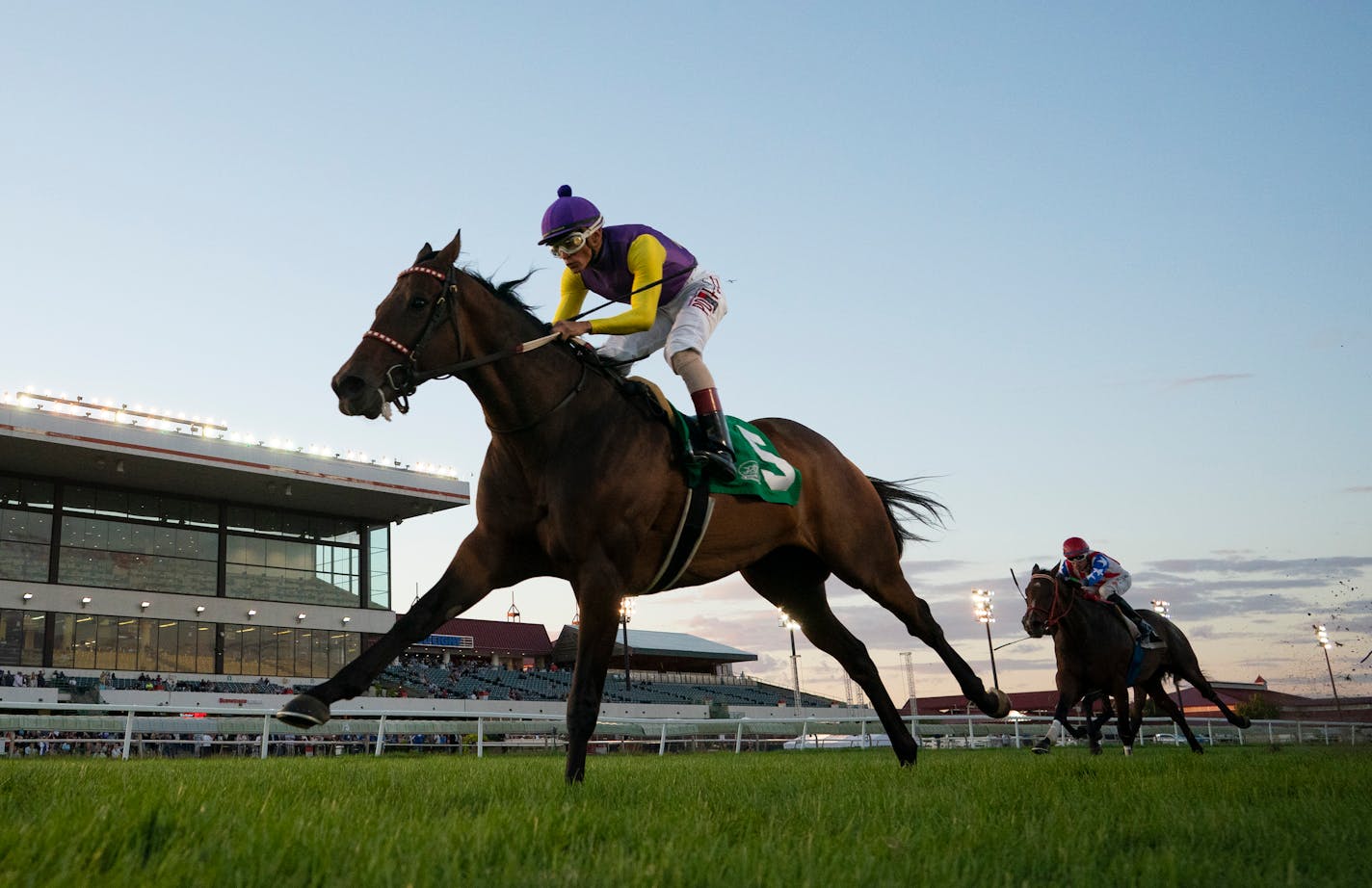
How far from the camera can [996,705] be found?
7230mm

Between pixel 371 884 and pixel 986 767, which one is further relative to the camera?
pixel 986 767

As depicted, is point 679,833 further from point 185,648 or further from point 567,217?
point 185,648

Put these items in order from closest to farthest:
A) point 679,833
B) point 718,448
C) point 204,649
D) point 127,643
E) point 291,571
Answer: point 679,833 < point 718,448 < point 127,643 < point 204,649 < point 291,571

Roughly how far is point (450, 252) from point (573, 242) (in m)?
0.69

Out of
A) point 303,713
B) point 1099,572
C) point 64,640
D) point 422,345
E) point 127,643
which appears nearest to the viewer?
point 303,713

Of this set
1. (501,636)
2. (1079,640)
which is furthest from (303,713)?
(501,636)

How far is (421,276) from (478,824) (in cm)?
297

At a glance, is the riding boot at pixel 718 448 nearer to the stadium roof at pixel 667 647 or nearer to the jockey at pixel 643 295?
the jockey at pixel 643 295

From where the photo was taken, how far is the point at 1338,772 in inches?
221

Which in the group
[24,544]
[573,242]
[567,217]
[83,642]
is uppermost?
[24,544]

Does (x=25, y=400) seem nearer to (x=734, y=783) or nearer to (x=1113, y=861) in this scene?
(x=734, y=783)

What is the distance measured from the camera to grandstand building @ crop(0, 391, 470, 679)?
137 feet

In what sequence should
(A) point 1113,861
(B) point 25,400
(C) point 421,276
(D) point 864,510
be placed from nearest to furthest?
(A) point 1113,861 → (C) point 421,276 → (D) point 864,510 → (B) point 25,400

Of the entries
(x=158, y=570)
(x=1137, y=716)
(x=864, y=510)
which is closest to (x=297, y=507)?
(x=158, y=570)
